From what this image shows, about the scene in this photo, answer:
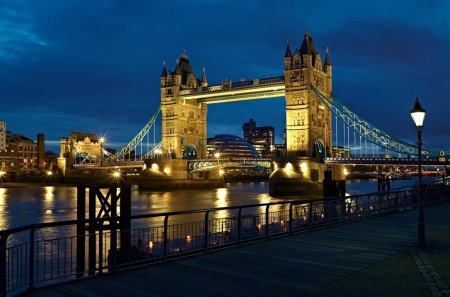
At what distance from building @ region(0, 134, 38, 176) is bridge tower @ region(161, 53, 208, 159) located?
169 feet

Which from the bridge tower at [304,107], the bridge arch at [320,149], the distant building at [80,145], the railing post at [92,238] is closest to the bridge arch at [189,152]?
the bridge tower at [304,107]

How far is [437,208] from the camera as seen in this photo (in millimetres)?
21703

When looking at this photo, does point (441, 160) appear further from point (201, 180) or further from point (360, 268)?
point (360, 268)

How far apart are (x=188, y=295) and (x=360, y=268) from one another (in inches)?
138

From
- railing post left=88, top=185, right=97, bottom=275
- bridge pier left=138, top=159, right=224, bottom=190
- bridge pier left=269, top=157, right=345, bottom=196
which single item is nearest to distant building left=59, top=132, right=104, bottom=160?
bridge pier left=138, top=159, right=224, bottom=190

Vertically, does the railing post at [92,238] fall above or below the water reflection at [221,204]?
above

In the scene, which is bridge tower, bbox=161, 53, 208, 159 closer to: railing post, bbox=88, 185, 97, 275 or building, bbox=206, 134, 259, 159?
building, bbox=206, 134, 259, 159

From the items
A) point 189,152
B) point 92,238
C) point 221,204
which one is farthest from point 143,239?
point 189,152

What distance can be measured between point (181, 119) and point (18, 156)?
230ft

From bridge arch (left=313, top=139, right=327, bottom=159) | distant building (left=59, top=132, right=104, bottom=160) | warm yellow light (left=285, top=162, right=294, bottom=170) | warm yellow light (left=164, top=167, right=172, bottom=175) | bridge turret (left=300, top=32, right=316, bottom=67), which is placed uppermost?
bridge turret (left=300, top=32, right=316, bottom=67)

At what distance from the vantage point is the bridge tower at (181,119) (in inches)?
3346

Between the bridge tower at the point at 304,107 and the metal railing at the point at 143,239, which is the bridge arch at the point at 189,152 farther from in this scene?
the metal railing at the point at 143,239

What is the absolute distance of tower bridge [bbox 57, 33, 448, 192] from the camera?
66312mm

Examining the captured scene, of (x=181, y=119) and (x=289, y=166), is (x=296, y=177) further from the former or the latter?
(x=181, y=119)
